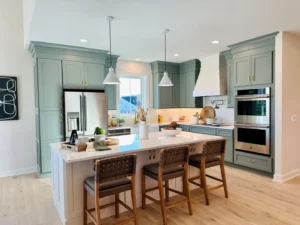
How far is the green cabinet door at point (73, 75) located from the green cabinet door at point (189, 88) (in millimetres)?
2960

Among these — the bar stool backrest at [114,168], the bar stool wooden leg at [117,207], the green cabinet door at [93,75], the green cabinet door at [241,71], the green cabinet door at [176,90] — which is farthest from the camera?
the green cabinet door at [176,90]

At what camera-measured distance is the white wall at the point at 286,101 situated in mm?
3742

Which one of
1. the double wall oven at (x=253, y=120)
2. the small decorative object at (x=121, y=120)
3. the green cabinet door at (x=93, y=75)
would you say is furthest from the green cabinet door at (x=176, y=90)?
the green cabinet door at (x=93, y=75)

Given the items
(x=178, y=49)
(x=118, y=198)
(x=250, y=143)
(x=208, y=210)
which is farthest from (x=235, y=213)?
(x=178, y=49)

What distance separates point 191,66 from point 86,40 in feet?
10.1

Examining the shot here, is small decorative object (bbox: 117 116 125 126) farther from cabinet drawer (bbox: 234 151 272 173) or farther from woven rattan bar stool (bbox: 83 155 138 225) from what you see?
woven rattan bar stool (bbox: 83 155 138 225)

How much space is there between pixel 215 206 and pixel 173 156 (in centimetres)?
106

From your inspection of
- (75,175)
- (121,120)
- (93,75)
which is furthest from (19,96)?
(75,175)

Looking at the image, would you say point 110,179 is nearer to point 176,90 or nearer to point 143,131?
point 143,131

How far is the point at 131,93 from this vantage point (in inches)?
236

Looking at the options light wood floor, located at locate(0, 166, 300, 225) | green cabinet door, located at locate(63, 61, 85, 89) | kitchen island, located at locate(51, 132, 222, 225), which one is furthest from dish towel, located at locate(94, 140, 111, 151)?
green cabinet door, located at locate(63, 61, 85, 89)

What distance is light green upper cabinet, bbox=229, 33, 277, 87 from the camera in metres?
3.89

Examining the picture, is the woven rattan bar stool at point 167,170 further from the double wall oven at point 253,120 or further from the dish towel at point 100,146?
the double wall oven at point 253,120

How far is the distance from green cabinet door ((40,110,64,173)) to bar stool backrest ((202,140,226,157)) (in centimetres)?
296
